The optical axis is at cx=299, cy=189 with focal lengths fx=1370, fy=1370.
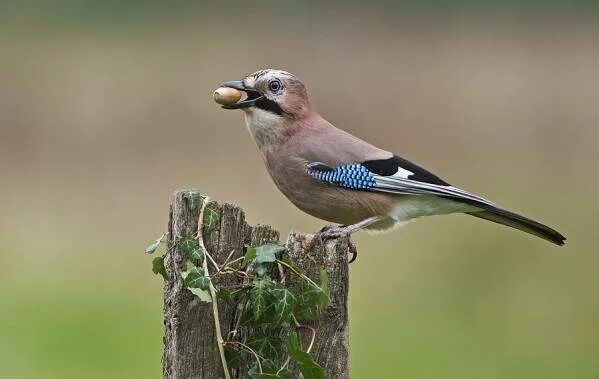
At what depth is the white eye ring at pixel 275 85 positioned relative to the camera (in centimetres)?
599

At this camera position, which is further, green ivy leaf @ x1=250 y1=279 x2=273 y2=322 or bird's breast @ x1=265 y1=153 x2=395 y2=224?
bird's breast @ x1=265 y1=153 x2=395 y2=224

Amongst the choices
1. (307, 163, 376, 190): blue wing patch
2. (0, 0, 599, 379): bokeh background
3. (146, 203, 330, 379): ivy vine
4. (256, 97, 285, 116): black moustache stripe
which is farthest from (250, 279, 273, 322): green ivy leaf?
(0, 0, 599, 379): bokeh background

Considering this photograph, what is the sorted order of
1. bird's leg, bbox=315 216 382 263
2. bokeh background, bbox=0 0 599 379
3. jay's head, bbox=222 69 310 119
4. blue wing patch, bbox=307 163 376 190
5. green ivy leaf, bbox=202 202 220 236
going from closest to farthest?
green ivy leaf, bbox=202 202 220 236
bird's leg, bbox=315 216 382 263
blue wing patch, bbox=307 163 376 190
jay's head, bbox=222 69 310 119
bokeh background, bbox=0 0 599 379

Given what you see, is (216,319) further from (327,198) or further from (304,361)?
(327,198)

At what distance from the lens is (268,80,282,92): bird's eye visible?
19.6 feet

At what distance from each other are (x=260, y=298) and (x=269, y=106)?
2227mm

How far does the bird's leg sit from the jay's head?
65 cm

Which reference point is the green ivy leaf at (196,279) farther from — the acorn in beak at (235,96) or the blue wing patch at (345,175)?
the blue wing patch at (345,175)

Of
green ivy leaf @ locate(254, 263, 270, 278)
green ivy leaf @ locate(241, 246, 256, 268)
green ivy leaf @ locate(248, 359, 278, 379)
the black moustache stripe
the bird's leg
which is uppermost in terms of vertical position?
the black moustache stripe

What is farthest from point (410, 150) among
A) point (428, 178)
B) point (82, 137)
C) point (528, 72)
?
point (428, 178)

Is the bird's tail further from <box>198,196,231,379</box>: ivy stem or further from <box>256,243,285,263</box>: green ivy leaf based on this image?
<box>198,196,231,379</box>: ivy stem

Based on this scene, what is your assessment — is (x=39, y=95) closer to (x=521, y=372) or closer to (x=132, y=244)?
(x=132, y=244)

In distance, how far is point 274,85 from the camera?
19.7 ft

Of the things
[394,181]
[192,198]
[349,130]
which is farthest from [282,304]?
[349,130]
